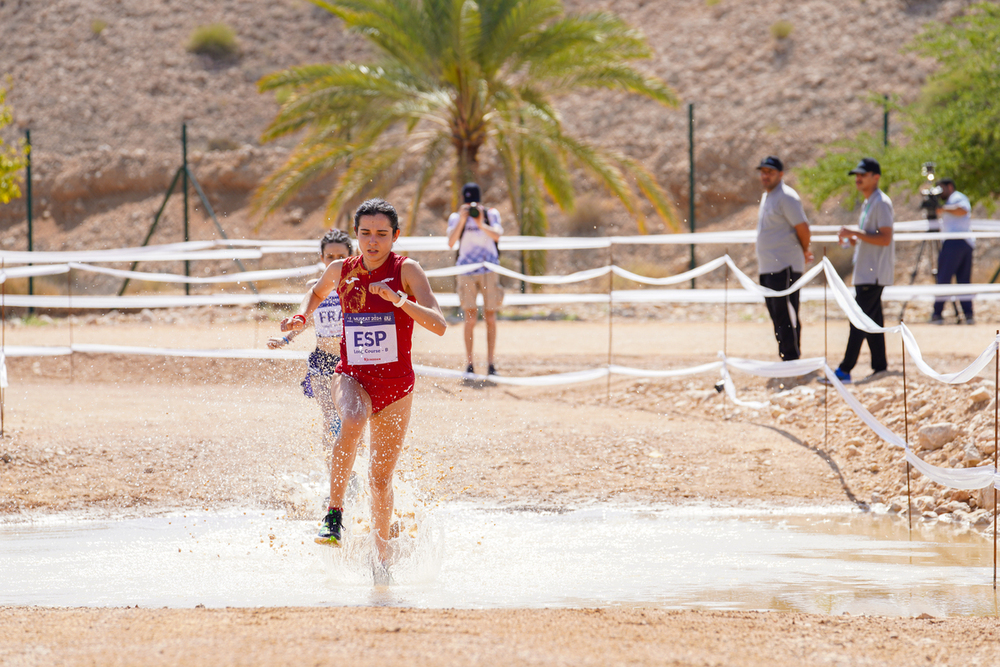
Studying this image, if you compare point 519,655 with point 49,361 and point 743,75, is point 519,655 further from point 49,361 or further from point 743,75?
point 743,75

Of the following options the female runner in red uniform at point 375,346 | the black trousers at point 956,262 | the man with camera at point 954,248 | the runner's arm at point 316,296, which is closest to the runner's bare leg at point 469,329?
the runner's arm at point 316,296

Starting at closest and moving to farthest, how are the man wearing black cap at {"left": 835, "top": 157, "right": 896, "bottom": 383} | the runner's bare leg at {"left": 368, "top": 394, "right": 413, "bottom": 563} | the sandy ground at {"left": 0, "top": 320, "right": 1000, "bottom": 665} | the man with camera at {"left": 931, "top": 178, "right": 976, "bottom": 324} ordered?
the sandy ground at {"left": 0, "top": 320, "right": 1000, "bottom": 665}
the runner's bare leg at {"left": 368, "top": 394, "right": 413, "bottom": 563}
the man wearing black cap at {"left": 835, "top": 157, "right": 896, "bottom": 383}
the man with camera at {"left": 931, "top": 178, "right": 976, "bottom": 324}

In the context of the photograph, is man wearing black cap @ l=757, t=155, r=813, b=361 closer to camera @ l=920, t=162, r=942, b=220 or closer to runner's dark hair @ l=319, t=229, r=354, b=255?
runner's dark hair @ l=319, t=229, r=354, b=255

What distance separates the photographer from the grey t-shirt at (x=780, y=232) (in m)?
9.55

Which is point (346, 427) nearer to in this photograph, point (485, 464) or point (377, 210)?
point (377, 210)

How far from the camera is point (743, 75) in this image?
33.5 meters

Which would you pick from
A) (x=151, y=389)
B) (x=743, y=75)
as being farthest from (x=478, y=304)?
(x=743, y=75)

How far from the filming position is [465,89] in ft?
59.2

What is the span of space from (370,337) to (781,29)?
3178cm

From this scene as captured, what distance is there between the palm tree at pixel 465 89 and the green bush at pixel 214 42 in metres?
22.6

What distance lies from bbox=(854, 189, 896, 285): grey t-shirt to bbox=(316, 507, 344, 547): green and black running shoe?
19.9 ft

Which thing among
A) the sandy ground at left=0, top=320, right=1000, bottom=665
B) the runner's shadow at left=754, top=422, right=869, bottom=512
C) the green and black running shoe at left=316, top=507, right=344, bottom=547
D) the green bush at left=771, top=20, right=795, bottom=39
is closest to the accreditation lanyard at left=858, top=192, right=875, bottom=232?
the sandy ground at left=0, top=320, right=1000, bottom=665

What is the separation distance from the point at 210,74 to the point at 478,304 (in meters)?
30.7

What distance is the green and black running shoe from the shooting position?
4.82 metres
